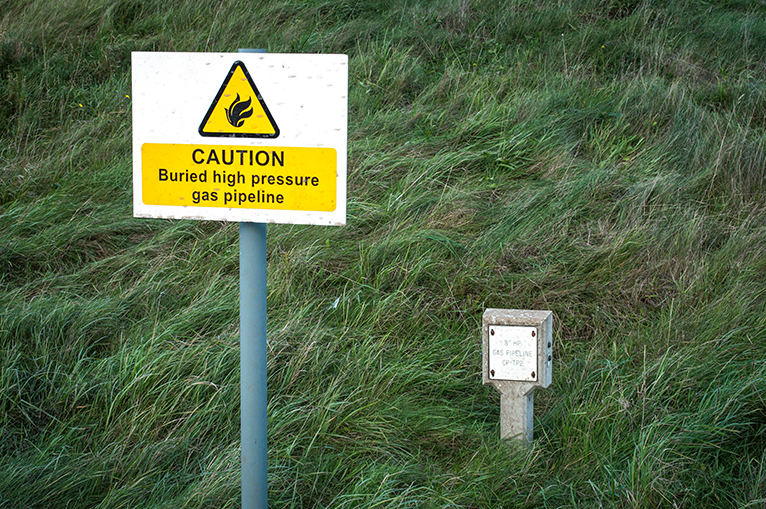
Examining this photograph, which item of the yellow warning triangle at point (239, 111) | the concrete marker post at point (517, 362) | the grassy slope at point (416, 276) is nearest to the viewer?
the yellow warning triangle at point (239, 111)

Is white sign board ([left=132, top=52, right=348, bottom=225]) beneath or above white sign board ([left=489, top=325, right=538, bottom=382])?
above

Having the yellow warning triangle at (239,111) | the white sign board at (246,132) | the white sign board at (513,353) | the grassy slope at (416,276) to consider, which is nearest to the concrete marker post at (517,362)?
the white sign board at (513,353)

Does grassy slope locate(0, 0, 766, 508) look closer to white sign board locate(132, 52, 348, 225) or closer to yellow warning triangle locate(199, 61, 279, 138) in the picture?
white sign board locate(132, 52, 348, 225)

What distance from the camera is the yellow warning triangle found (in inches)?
66.7

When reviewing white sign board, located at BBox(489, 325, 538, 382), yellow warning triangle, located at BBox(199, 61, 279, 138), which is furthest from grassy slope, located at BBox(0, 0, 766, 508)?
yellow warning triangle, located at BBox(199, 61, 279, 138)

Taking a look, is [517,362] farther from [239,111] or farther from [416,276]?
[239,111]

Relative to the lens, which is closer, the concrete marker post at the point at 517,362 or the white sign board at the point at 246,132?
the white sign board at the point at 246,132

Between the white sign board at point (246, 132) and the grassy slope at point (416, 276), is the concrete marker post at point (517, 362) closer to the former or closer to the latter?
the grassy slope at point (416, 276)
